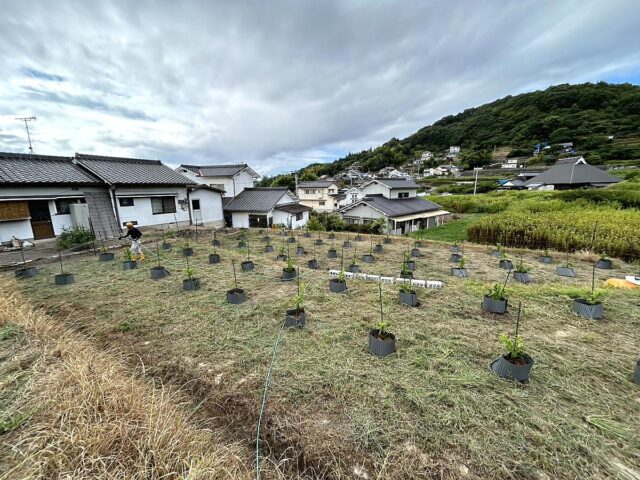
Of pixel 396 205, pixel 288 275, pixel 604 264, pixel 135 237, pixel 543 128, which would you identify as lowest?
pixel 604 264

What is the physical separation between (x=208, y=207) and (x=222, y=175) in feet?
18.1

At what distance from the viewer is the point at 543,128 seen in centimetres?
5494

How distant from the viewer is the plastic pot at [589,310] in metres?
4.06

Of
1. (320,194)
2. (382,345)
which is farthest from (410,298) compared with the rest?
(320,194)

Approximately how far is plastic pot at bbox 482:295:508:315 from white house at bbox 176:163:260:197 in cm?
2015

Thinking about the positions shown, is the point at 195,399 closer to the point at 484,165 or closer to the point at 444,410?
the point at 444,410

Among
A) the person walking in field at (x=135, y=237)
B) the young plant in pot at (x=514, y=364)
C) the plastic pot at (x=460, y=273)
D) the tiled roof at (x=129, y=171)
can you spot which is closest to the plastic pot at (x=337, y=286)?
the young plant in pot at (x=514, y=364)

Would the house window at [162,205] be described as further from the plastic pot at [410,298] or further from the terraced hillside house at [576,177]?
the terraced hillside house at [576,177]

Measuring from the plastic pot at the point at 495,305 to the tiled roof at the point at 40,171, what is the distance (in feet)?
46.3

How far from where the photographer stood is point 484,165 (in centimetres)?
5478

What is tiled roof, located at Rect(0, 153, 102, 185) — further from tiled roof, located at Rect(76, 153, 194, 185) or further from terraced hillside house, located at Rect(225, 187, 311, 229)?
terraced hillside house, located at Rect(225, 187, 311, 229)

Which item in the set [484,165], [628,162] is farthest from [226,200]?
[484,165]

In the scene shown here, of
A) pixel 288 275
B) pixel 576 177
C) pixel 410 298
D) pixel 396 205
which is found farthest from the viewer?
pixel 396 205

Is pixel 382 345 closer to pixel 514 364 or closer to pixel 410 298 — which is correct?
pixel 514 364
